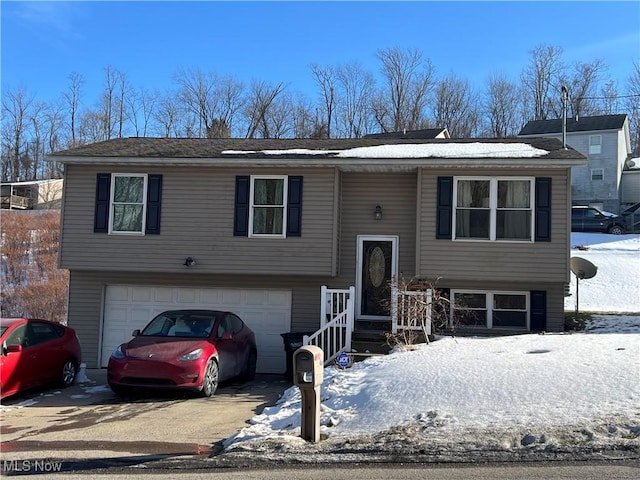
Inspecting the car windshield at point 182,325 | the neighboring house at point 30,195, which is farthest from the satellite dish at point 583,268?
the neighboring house at point 30,195

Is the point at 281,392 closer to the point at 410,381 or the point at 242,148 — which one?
the point at 410,381

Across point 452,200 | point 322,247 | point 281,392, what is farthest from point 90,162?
point 452,200

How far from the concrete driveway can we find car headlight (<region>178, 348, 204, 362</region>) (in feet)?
2.13

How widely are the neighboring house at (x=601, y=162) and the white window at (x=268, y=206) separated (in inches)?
1134

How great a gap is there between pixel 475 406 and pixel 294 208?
7.99 meters

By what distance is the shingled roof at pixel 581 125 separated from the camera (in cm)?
3866

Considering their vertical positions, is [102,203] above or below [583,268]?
above

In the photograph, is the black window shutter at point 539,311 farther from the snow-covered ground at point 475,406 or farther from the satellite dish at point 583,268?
the snow-covered ground at point 475,406

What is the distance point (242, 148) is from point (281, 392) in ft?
22.8

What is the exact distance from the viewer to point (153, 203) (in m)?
14.1

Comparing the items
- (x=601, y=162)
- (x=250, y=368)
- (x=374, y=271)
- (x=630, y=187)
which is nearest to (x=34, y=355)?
(x=250, y=368)

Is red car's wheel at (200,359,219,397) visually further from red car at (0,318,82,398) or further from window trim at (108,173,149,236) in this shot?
window trim at (108,173,149,236)

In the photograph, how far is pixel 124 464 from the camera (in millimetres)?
5734

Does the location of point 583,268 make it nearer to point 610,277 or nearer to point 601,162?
point 610,277
